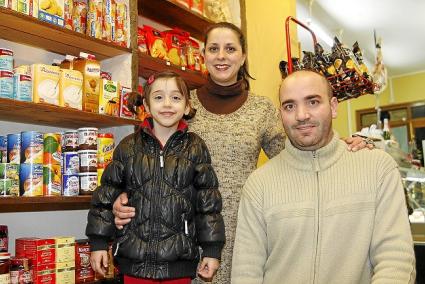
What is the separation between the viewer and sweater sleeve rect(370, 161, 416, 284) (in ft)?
4.57

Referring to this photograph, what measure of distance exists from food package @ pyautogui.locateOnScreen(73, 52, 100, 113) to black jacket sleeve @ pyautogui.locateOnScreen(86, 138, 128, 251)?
58 centimetres

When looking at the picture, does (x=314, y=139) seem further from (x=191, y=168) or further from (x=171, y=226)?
(x=171, y=226)

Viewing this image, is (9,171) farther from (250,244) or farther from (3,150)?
(250,244)

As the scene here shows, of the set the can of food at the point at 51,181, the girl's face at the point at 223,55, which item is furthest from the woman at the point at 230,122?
the can of food at the point at 51,181

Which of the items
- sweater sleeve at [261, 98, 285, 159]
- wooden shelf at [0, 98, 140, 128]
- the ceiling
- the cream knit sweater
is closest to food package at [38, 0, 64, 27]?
wooden shelf at [0, 98, 140, 128]

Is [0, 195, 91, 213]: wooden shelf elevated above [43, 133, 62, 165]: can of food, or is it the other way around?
[43, 133, 62, 165]: can of food

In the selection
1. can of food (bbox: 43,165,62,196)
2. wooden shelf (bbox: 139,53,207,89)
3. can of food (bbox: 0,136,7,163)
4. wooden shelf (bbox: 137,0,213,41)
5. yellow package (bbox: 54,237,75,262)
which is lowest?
yellow package (bbox: 54,237,75,262)

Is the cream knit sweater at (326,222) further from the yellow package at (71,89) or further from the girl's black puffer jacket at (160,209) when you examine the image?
the yellow package at (71,89)

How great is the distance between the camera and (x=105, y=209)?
68.8 inches

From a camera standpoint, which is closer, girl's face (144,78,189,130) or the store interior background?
girl's face (144,78,189,130)

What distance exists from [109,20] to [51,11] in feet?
1.20

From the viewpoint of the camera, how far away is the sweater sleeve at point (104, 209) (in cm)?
171

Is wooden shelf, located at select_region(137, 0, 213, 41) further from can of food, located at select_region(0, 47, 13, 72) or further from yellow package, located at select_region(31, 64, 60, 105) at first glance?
can of food, located at select_region(0, 47, 13, 72)

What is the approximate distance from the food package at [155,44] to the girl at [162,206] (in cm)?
96
